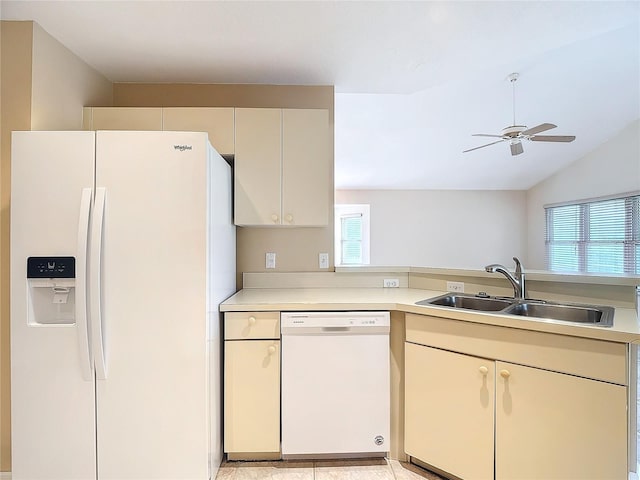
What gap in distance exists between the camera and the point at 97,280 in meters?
1.46

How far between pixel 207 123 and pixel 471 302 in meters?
2.00

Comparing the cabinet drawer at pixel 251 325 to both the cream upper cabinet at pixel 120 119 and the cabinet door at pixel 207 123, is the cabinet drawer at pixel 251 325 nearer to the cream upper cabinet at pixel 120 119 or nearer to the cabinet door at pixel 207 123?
the cabinet door at pixel 207 123

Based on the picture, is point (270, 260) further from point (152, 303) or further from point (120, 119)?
point (120, 119)

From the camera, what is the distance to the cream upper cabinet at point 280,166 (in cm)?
212

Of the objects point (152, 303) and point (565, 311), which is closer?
point (152, 303)

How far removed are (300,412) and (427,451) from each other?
0.70 m

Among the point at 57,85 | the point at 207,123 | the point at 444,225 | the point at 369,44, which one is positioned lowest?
the point at 444,225

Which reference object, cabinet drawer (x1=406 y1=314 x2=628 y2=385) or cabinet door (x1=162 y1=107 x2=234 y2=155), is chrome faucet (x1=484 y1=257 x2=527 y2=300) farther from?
cabinet door (x1=162 y1=107 x2=234 y2=155)

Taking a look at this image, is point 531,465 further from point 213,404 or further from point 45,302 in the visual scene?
point 45,302

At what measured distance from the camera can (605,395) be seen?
1.29 meters

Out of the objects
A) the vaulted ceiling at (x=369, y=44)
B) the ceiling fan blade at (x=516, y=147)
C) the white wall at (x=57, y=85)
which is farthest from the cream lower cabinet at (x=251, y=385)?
the ceiling fan blade at (x=516, y=147)

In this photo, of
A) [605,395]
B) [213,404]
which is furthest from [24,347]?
[605,395]

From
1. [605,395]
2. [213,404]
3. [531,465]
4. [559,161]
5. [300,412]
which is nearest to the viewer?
[605,395]

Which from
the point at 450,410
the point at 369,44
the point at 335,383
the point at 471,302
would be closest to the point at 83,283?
the point at 335,383
